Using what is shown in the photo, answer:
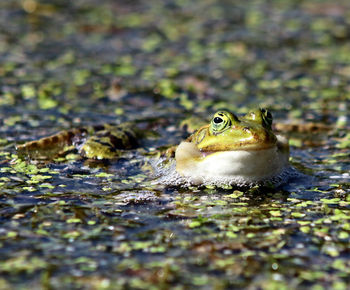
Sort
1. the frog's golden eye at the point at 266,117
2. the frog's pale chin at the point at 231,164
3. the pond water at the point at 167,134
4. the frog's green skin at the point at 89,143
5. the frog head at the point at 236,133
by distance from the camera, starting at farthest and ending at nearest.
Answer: the frog's green skin at the point at 89,143 → the frog's golden eye at the point at 266,117 → the frog's pale chin at the point at 231,164 → the frog head at the point at 236,133 → the pond water at the point at 167,134

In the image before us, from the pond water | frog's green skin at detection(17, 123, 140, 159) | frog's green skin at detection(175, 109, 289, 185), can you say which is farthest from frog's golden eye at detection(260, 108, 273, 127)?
frog's green skin at detection(17, 123, 140, 159)

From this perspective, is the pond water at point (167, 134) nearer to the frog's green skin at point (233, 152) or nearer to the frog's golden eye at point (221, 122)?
the frog's green skin at point (233, 152)

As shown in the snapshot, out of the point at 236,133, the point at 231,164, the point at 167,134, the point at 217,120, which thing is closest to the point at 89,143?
the point at 167,134

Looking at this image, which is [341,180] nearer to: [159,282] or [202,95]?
[159,282]

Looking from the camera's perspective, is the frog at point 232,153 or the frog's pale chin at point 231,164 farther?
the frog's pale chin at point 231,164

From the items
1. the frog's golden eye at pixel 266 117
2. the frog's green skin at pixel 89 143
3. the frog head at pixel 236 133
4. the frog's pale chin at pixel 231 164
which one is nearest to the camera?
the frog head at pixel 236 133

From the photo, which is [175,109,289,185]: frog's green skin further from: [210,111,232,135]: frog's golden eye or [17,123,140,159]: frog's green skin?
[17,123,140,159]: frog's green skin

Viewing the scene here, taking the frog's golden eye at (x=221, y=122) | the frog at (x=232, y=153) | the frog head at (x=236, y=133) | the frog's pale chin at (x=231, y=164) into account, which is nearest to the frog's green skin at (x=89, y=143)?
the frog at (x=232, y=153)

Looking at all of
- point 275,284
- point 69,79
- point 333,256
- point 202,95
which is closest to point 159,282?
point 275,284
